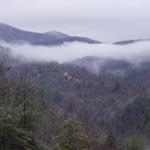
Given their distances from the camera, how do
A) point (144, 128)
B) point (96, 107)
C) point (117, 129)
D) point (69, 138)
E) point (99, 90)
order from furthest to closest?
point (99, 90) < point (96, 107) < point (117, 129) < point (144, 128) < point (69, 138)

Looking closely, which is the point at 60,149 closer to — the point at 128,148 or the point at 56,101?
the point at 128,148

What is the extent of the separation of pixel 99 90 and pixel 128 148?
420 feet

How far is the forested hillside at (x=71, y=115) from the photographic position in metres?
18.2

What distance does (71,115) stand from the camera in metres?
105

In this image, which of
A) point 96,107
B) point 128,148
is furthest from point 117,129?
point 128,148

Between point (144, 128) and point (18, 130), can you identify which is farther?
point (144, 128)

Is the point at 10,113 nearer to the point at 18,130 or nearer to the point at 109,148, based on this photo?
the point at 18,130

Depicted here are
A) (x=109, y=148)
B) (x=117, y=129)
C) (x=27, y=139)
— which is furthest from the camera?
(x=117, y=129)

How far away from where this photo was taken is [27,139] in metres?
19.1

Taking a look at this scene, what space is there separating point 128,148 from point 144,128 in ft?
178

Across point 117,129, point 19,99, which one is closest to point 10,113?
point 19,99

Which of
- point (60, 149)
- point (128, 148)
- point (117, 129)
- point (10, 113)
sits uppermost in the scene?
point (10, 113)

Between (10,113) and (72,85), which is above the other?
(10,113)

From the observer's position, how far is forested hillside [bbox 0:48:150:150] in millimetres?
18250
